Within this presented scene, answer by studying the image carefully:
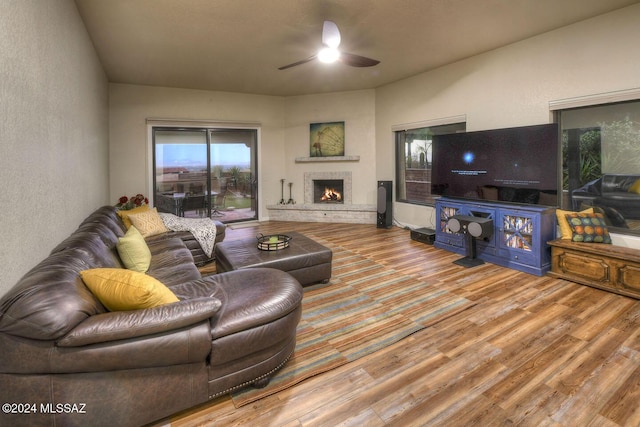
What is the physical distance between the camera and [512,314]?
9.05 ft

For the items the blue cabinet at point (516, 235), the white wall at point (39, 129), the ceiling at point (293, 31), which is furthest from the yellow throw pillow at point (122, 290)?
the blue cabinet at point (516, 235)

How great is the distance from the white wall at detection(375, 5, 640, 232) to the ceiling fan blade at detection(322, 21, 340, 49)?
2.49m

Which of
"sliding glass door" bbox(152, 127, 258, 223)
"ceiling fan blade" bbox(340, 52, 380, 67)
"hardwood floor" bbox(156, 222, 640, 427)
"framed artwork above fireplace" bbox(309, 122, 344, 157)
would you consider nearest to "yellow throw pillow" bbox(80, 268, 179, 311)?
"hardwood floor" bbox(156, 222, 640, 427)

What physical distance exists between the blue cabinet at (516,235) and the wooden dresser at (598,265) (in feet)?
0.46

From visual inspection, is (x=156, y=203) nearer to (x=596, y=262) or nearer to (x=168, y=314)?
(x=168, y=314)

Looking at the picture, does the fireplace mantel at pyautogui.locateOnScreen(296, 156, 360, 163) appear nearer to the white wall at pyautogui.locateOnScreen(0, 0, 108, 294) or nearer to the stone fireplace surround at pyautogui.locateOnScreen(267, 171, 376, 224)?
the stone fireplace surround at pyautogui.locateOnScreen(267, 171, 376, 224)

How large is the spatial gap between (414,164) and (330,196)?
6.71 ft

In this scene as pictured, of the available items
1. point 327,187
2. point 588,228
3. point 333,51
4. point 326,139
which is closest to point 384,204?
point 327,187

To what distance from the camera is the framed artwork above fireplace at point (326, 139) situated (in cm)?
712

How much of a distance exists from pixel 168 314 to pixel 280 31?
351 centimetres

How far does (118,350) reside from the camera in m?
Answer: 1.42

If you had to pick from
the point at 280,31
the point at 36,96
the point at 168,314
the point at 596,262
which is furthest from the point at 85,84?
the point at 596,262

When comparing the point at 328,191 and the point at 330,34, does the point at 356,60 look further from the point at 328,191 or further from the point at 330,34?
the point at 328,191

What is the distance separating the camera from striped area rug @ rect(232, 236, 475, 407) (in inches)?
82.7
